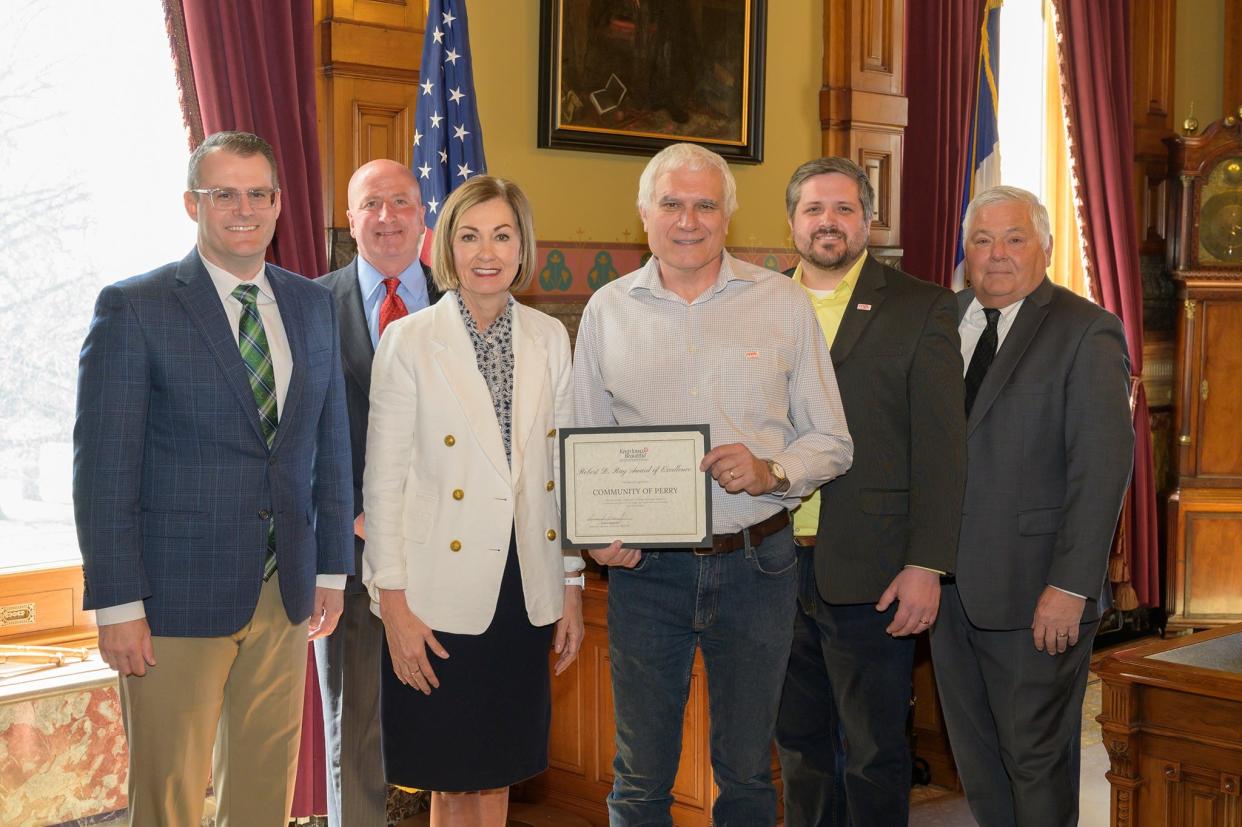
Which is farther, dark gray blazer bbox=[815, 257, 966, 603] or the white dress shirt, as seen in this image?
the white dress shirt

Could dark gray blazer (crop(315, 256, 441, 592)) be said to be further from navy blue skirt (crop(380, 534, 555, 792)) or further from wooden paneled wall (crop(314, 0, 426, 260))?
wooden paneled wall (crop(314, 0, 426, 260))

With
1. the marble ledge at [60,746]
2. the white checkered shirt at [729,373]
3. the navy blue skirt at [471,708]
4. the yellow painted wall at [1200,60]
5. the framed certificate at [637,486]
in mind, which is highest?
the yellow painted wall at [1200,60]

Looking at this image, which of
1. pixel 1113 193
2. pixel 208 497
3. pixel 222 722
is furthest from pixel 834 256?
pixel 1113 193

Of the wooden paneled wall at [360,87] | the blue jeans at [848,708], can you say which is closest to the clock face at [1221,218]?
the wooden paneled wall at [360,87]

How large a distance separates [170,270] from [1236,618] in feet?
20.7

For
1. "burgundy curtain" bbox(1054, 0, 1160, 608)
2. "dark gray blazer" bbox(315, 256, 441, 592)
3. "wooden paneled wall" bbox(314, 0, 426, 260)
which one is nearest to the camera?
"dark gray blazer" bbox(315, 256, 441, 592)

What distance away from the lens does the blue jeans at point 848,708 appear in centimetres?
292

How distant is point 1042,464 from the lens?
9.46 feet

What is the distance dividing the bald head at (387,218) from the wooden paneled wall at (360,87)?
2.49 feet

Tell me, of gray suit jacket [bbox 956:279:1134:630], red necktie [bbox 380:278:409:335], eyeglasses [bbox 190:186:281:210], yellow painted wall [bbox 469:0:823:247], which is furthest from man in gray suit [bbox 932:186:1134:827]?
yellow painted wall [bbox 469:0:823:247]

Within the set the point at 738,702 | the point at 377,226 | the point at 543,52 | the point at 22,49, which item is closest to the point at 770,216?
the point at 543,52

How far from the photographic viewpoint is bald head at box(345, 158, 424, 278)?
3.20 metres

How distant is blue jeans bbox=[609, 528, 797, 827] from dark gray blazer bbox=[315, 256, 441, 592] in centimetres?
81

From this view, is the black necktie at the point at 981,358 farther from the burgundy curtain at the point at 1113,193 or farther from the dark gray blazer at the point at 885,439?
the burgundy curtain at the point at 1113,193
